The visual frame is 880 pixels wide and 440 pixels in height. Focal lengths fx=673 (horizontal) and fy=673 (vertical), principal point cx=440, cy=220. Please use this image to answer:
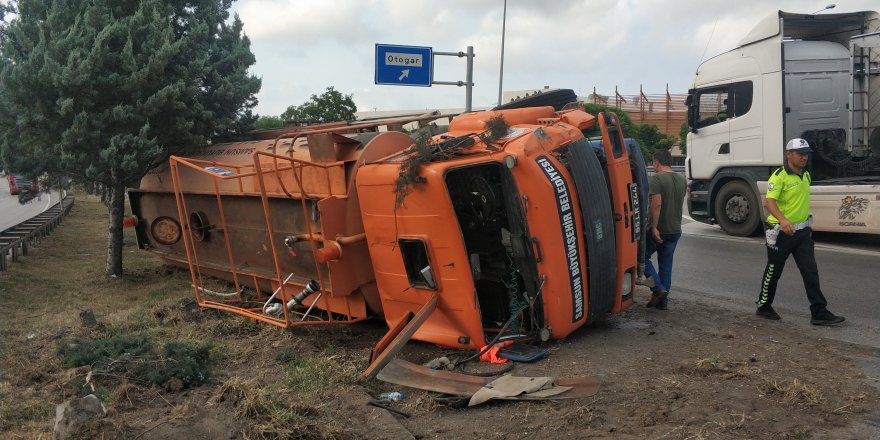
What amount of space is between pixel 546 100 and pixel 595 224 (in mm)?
2236

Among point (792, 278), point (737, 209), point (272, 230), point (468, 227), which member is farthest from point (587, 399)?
point (737, 209)

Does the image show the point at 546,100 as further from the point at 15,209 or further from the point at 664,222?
the point at 15,209

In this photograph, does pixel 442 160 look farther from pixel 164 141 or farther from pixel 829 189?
pixel 829 189

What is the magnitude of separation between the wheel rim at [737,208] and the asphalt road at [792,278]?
0.40 meters

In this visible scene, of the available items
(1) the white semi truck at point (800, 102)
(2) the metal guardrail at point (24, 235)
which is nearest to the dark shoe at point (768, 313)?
(1) the white semi truck at point (800, 102)

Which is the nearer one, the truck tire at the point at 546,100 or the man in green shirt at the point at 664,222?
the man in green shirt at the point at 664,222

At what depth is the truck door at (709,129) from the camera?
1226 cm

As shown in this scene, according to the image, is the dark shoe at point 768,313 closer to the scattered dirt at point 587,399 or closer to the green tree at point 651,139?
the scattered dirt at point 587,399

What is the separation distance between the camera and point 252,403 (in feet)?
12.9

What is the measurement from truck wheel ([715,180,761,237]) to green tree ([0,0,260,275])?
343 inches

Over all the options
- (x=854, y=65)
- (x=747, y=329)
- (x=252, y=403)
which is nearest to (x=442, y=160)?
(x=252, y=403)

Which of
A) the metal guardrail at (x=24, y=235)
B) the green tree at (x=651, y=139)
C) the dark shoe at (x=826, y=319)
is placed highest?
the green tree at (x=651, y=139)

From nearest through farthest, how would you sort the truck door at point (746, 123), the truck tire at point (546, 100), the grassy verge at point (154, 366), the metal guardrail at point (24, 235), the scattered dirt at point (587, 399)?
the scattered dirt at point (587, 399) < the grassy verge at point (154, 366) < the truck tire at point (546, 100) < the metal guardrail at point (24, 235) < the truck door at point (746, 123)

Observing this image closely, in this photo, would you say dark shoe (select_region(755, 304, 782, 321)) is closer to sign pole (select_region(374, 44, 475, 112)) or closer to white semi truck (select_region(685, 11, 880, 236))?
white semi truck (select_region(685, 11, 880, 236))
